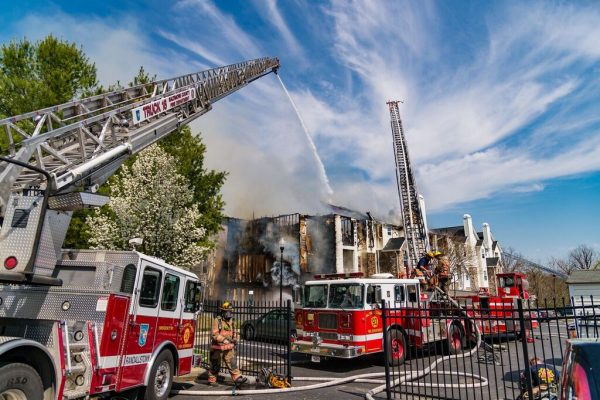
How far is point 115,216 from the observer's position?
52.5 ft

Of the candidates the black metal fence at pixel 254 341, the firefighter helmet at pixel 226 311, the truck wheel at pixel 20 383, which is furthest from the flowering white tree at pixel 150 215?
the truck wheel at pixel 20 383

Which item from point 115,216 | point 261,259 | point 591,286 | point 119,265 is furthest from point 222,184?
point 261,259

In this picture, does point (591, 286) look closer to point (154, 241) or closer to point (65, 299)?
point (154, 241)

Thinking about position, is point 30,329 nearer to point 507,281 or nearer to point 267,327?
point 267,327

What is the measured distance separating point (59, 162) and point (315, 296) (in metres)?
7.63

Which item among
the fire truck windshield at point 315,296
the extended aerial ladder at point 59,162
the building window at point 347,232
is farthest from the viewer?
the building window at point 347,232

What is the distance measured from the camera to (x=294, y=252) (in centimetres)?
3959

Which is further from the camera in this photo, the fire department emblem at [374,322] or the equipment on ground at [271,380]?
the fire department emblem at [374,322]

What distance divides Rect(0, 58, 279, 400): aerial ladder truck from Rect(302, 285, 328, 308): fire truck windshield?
13.3 ft

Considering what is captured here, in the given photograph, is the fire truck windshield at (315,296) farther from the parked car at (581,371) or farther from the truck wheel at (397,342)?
the parked car at (581,371)

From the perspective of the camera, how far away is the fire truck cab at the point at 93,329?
4688 millimetres

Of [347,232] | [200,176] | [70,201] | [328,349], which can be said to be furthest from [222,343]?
[347,232]

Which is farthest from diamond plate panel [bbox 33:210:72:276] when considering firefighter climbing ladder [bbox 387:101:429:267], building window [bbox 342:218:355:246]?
building window [bbox 342:218:355:246]

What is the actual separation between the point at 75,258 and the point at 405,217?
98.3ft
